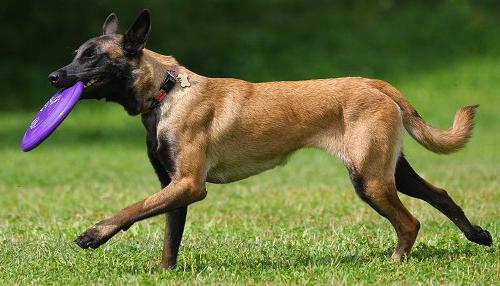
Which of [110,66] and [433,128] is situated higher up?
[110,66]

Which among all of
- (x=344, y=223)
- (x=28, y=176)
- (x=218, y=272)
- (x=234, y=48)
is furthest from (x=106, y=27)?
(x=234, y=48)

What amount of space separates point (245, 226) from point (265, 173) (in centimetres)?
596

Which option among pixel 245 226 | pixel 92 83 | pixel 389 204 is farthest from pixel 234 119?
pixel 245 226

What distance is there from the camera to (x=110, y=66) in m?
6.89

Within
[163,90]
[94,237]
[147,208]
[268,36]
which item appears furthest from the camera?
[268,36]

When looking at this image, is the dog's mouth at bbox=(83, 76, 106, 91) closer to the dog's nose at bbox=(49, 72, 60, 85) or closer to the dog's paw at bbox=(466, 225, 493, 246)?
the dog's nose at bbox=(49, 72, 60, 85)

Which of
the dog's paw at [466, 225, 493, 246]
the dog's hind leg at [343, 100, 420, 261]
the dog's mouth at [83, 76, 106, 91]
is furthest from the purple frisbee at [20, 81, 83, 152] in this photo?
the dog's paw at [466, 225, 493, 246]

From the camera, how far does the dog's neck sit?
6.94 metres

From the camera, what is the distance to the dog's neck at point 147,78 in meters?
6.94

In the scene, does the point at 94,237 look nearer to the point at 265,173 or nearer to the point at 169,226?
the point at 169,226

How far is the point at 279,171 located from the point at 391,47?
13132 mm

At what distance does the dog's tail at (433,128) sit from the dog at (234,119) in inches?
1.1

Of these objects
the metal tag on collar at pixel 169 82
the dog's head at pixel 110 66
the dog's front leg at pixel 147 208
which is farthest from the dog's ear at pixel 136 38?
the dog's front leg at pixel 147 208

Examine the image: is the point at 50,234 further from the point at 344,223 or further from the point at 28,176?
the point at 28,176
